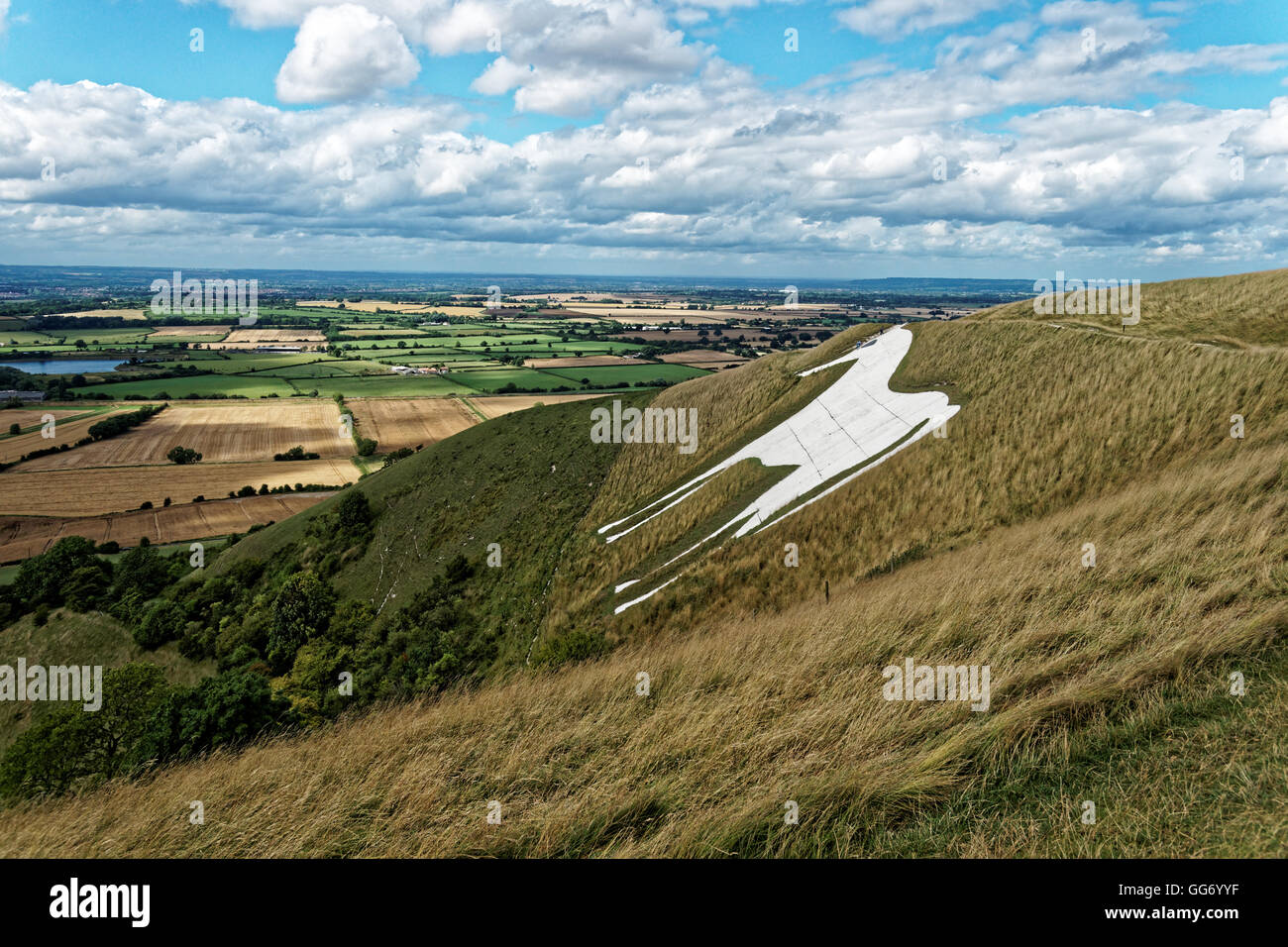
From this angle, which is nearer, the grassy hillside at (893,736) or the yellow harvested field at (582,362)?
the grassy hillside at (893,736)

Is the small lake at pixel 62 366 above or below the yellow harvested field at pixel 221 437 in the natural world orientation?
above

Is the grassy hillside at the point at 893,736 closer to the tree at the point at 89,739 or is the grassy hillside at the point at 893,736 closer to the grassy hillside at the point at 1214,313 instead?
the grassy hillside at the point at 1214,313

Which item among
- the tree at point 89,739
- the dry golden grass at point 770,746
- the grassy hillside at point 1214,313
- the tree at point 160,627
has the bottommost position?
the tree at point 160,627

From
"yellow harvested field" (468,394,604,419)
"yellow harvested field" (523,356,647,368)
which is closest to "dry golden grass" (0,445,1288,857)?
"yellow harvested field" (468,394,604,419)

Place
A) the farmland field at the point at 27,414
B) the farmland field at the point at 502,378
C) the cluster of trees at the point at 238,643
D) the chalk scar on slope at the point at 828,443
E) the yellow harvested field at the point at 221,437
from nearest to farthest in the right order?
the cluster of trees at the point at 238,643 < the chalk scar on slope at the point at 828,443 < the yellow harvested field at the point at 221,437 < the farmland field at the point at 27,414 < the farmland field at the point at 502,378

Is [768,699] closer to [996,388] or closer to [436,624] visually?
[436,624]

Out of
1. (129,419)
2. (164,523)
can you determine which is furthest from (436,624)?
A: (129,419)

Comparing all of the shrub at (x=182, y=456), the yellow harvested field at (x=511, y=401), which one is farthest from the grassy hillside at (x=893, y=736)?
the yellow harvested field at (x=511, y=401)
